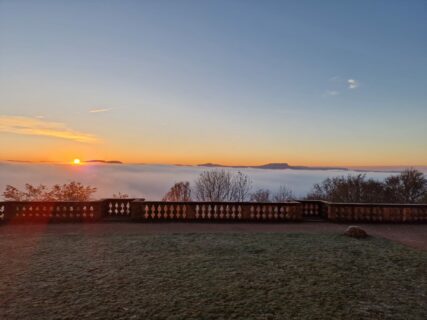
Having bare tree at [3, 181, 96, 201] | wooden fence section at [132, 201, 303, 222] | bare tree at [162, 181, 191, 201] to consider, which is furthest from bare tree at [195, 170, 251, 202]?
wooden fence section at [132, 201, 303, 222]

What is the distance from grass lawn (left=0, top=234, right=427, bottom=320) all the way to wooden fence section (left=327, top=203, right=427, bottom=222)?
13.3 ft

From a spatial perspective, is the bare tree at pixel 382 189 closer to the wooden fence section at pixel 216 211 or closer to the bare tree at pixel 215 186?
the bare tree at pixel 215 186

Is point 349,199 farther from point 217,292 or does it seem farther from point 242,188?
point 217,292

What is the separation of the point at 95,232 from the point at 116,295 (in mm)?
5197

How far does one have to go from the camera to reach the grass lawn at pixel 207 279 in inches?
166

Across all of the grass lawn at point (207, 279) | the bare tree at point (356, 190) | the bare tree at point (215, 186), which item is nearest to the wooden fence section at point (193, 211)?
the grass lawn at point (207, 279)

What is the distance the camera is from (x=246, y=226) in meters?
11.2

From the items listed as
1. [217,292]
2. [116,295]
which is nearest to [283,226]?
[217,292]

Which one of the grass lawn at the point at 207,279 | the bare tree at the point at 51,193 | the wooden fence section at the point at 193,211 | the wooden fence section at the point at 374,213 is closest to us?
the grass lawn at the point at 207,279

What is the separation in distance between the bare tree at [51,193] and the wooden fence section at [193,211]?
1219 centimetres

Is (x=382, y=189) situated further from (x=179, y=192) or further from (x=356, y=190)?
(x=179, y=192)

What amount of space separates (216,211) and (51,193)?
16.6m

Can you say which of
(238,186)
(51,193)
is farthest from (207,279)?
(238,186)

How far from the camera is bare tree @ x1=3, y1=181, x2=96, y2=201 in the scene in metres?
23.4
